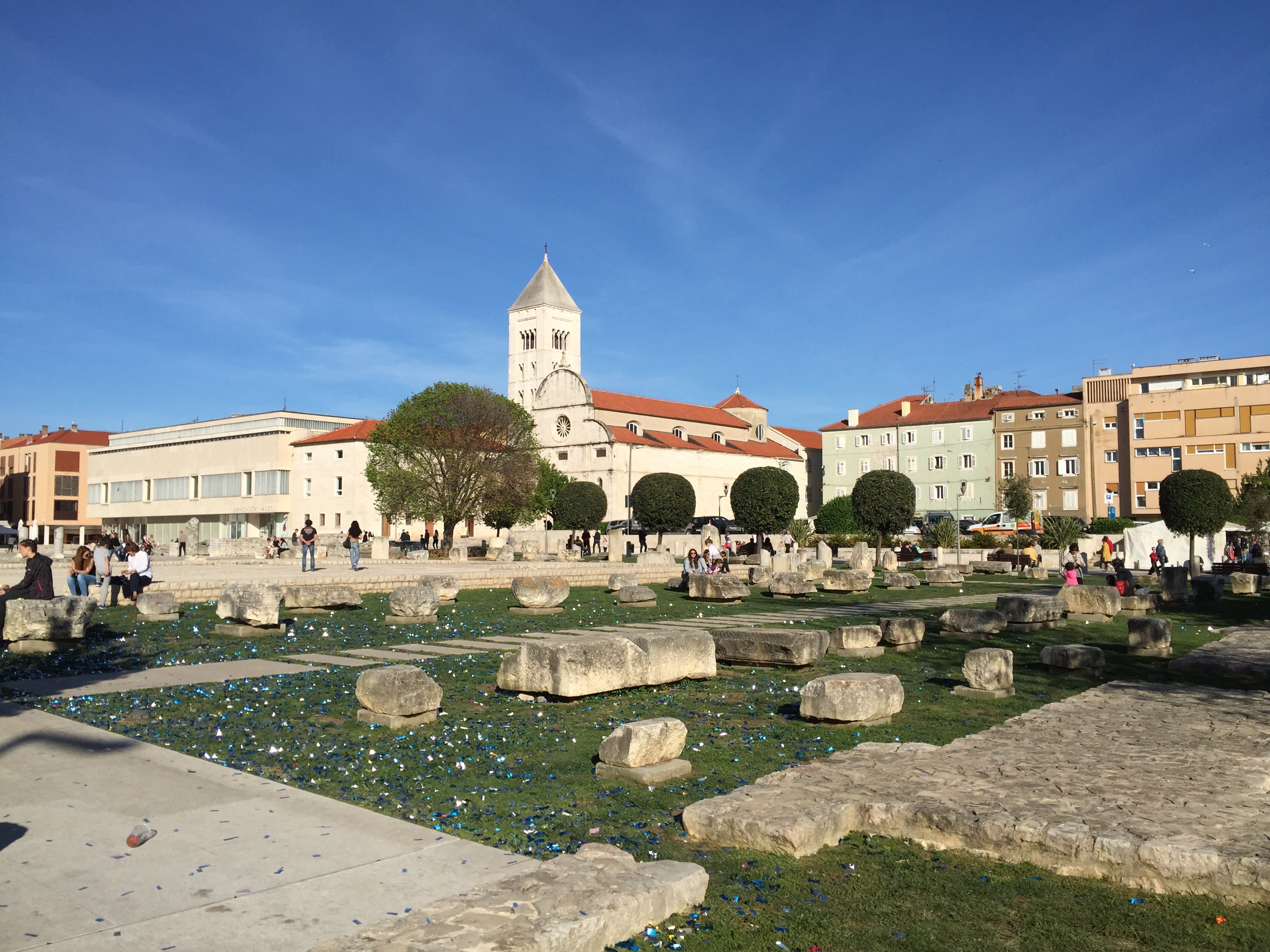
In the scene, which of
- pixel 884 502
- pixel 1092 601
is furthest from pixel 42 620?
pixel 884 502

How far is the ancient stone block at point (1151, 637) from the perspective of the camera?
13281mm

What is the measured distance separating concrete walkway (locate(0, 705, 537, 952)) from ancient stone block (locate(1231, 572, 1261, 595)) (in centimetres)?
2680

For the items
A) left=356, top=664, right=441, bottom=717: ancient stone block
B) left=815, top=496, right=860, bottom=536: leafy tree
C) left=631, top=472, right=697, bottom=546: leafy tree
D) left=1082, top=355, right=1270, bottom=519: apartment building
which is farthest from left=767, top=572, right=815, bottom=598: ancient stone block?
left=1082, top=355, right=1270, bottom=519: apartment building

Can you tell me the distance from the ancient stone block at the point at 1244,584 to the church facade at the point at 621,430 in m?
53.3

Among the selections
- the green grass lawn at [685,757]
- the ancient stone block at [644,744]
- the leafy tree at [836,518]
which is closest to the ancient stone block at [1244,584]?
the green grass lawn at [685,757]

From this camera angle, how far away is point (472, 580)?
25.6 metres

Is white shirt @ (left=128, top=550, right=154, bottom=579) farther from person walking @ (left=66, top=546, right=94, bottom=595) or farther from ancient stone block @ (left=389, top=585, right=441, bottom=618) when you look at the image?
ancient stone block @ (left=389, top=585, right=441, bottom=618)

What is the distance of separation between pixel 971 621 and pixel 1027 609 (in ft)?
5.37

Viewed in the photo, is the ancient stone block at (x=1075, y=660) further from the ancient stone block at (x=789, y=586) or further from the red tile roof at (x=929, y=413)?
the red tile roof at (x=929, y=413)

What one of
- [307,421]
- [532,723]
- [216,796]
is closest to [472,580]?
[532,723]

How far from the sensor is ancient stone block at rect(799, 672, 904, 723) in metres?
8.34

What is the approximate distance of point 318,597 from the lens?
17.5 metres

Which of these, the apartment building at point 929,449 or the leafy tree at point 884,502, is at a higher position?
the apartment building at point 929,449

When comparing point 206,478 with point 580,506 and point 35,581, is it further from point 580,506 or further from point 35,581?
point 35,581
